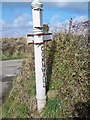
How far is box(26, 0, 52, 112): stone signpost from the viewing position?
7.01 m

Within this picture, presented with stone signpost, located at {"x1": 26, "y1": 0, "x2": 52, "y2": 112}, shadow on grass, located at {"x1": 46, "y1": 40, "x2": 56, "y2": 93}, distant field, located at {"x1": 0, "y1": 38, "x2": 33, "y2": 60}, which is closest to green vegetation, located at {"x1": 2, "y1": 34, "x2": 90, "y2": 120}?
shadow on grass, located at {"x1": 46, "y1": 40, "x2": 56, "y2": 93}

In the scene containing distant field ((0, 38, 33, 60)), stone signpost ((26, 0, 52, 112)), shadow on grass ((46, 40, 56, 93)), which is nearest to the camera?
stone signpost ((26, 0, 52, 112))

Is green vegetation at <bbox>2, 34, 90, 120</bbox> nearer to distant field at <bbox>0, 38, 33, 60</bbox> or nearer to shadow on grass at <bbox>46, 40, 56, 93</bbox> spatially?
shadow on grass at <bbox>46, 40, 56, 93</bbox>

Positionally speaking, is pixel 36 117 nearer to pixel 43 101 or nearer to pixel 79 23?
pixel 43 101

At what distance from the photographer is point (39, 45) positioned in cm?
707

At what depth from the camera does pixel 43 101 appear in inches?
279

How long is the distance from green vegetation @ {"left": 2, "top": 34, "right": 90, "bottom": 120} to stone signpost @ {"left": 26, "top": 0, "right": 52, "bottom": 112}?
193mm

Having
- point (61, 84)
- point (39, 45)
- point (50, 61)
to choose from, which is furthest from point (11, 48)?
point (39, 45)

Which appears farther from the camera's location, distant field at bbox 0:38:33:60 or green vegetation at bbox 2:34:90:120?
distant field at bbox 0:38:33:60

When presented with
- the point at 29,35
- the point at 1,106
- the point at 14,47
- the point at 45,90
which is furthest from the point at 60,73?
Answer: the point at 14,47

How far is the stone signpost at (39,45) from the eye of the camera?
23.0 feet

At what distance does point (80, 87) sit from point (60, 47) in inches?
78.8

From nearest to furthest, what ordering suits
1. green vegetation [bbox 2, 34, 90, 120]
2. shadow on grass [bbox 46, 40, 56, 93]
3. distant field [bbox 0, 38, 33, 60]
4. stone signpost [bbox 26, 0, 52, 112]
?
green vegetation [bbox 2, 34, 90, 120], stone signpost [bbox 26, 0, 52, 112], shadow on grass [bbox 46, 40, 56, 93], distant field [bbox 0, 38, 33, 60]

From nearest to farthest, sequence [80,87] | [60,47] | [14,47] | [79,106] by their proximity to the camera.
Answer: [79,106], [80,87], [60,47], [14,47]
